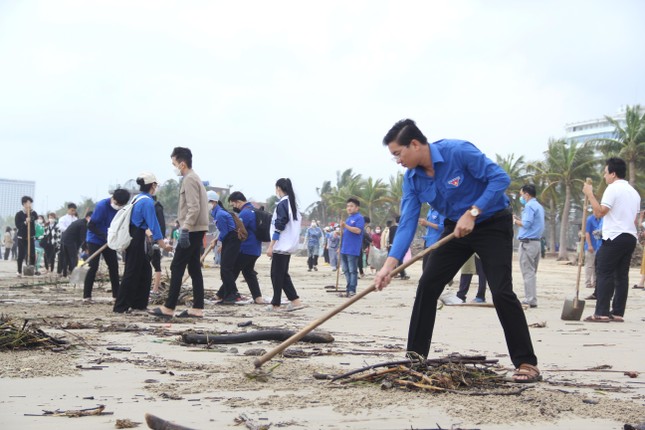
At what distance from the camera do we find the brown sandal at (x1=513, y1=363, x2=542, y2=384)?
4.93 m

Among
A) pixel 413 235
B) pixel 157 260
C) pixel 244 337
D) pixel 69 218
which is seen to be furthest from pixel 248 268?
pixel 69 218

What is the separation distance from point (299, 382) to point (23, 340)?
247 centimetres

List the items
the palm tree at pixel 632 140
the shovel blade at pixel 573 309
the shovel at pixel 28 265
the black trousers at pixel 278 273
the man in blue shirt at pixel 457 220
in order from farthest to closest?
the palm tree at pixel 632 140 < the shovel at pixel 28 265 < the black trousers at pixel 278 273 < the shovel blade at pixel 573 309 < the man in blue shirt at pixel 457 220

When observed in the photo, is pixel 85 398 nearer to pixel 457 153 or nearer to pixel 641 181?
pixel 457 153

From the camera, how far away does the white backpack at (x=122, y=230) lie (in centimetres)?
1003

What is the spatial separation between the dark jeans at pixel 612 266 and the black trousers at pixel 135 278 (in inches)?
213

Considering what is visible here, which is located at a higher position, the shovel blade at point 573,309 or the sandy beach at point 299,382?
the shovel blade at point 573,309

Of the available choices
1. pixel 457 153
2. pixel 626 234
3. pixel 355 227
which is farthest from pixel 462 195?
pixel 355 227

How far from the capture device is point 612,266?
9273 millimetres

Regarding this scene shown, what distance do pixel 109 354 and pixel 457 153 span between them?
9.78 feet

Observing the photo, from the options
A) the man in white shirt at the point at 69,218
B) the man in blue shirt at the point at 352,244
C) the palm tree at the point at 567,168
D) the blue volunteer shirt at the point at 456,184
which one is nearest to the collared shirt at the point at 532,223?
the man in blue shirt at the point at 352,244

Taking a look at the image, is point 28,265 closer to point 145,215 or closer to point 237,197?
point 237,197

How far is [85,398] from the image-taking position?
444 cm

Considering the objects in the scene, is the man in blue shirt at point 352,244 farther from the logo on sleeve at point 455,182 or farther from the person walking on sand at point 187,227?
the logo on sleeve at point 455,182
